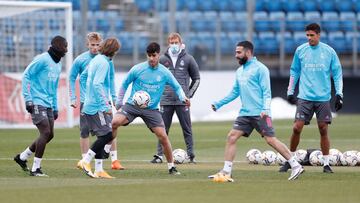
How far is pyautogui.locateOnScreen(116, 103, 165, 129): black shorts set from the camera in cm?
1631

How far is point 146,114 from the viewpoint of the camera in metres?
16.3

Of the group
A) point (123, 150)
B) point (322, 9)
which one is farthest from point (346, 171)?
point (322, 9)

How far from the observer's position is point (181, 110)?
771 inches

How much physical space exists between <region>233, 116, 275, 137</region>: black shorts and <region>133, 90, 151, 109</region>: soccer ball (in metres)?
1.69

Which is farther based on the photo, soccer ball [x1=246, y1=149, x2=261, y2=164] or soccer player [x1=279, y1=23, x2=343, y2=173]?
soccer ball [x1=246, y1=149, x2=261, y2=164]

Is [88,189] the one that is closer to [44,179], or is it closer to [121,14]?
[44,179]

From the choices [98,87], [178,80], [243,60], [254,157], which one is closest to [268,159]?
[254,157]

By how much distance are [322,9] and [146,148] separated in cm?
2004

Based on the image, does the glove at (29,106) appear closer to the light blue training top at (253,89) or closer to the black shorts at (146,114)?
the black shorts at (146,114)

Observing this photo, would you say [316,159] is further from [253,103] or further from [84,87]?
[84,87]

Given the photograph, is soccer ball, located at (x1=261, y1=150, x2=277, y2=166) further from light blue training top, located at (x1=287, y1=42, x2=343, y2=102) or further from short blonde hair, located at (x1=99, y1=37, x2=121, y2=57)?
short blonde hair, located at (x1=99, y1=37, x2=121, y2=57)

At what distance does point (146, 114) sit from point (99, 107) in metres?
0.85

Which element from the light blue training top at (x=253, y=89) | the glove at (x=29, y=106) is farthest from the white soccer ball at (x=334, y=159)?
the glove at (x=29, y=106)

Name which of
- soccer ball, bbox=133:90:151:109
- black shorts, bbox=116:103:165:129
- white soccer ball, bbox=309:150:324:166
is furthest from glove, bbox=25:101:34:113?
white soccer ball, bbox=309:150:324:166
